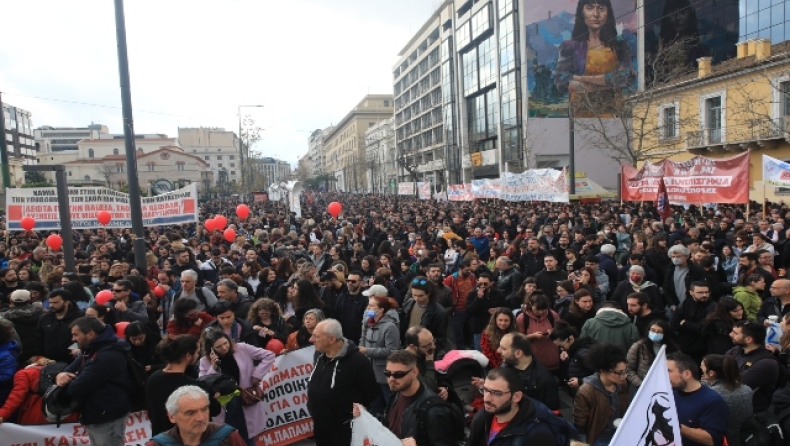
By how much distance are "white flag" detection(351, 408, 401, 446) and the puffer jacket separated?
1.54m

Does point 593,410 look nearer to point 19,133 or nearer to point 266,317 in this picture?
point 266,317

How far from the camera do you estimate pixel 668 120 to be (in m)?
28.6

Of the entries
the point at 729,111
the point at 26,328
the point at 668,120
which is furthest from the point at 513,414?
the point at 668,120

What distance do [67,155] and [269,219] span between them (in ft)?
328

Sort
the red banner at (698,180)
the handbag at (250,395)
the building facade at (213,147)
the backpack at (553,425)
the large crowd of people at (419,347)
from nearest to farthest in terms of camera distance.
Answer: the backpack at (553,425)
the large crowd of people at (419,347)
the handbag at (250,395)
the red banner at (698,180)
the building facade at (213,147)

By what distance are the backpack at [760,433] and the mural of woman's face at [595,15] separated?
45.4 m

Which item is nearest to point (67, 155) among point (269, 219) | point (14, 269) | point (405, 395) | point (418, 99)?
point (418, 99)

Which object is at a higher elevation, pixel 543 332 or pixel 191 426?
pixel 191 426

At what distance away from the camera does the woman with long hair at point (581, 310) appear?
569 centimetres

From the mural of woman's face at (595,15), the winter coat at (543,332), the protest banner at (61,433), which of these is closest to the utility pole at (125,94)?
the protest banner at (61,433)

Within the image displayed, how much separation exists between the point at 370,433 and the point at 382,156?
8810cm

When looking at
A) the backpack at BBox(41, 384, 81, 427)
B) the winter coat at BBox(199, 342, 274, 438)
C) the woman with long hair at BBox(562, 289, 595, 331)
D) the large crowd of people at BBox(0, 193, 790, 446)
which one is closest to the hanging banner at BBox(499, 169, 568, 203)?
the large crowd of people at BBox(0, 193, 790, 446)

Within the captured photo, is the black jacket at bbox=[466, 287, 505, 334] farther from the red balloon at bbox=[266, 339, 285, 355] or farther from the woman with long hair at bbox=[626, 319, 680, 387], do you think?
the red balloon at bbox=[266, 339, 285, 355]

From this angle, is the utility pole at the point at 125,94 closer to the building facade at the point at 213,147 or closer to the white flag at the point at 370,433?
the white flag at the point at 370,433
